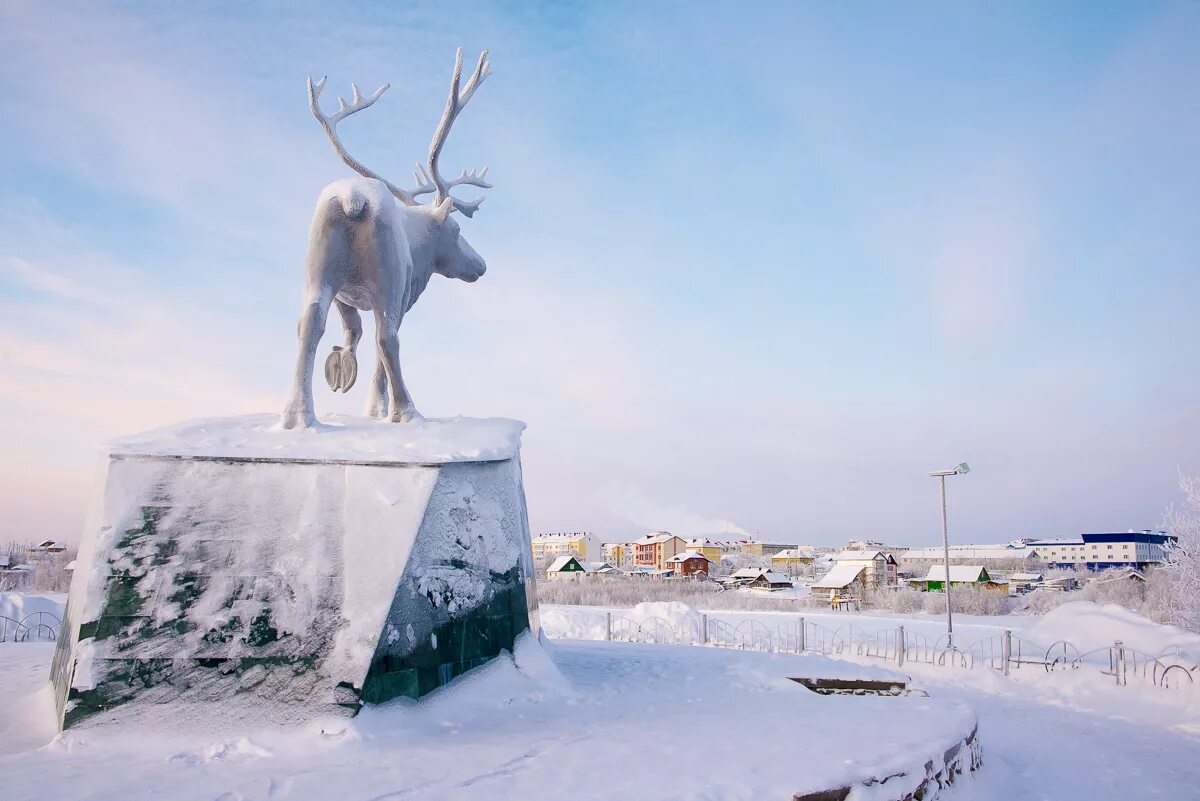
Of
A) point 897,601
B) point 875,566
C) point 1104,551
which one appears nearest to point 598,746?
point 897,601

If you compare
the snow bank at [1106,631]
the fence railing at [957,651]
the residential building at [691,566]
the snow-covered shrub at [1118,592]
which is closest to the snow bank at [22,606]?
the fence railing at [957,651]

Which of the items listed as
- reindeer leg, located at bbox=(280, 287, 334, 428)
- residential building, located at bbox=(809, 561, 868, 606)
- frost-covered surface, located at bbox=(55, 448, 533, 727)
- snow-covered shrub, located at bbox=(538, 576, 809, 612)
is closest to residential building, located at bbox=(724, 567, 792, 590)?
snow-covered shrub, located at bbox=(538, 576, 809, 612)

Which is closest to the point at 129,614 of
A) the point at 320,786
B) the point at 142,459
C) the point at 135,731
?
the point at 135,731

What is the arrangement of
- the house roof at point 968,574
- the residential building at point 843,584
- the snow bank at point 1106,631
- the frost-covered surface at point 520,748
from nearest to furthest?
the frost-covered surface at point 520,748
the snow bank at point 1106,631
the residential building at point 843,584
the house roof at point 968,574

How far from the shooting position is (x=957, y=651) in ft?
48.7

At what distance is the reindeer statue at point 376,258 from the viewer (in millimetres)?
7125

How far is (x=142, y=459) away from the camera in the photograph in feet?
19.2

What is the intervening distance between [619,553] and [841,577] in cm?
4738

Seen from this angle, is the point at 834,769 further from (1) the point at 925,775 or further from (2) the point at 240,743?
(2) the point at 240,743

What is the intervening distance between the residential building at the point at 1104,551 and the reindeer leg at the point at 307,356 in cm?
5781

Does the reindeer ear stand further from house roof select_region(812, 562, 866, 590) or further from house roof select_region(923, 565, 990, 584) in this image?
house roof select_region(923, 565, 990, 584)

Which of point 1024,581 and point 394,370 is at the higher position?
point 394,370

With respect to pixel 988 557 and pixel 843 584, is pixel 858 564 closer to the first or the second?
pixel 843 584

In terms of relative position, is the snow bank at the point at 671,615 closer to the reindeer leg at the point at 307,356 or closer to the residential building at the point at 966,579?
the reindeer leg at the point at 307,356
